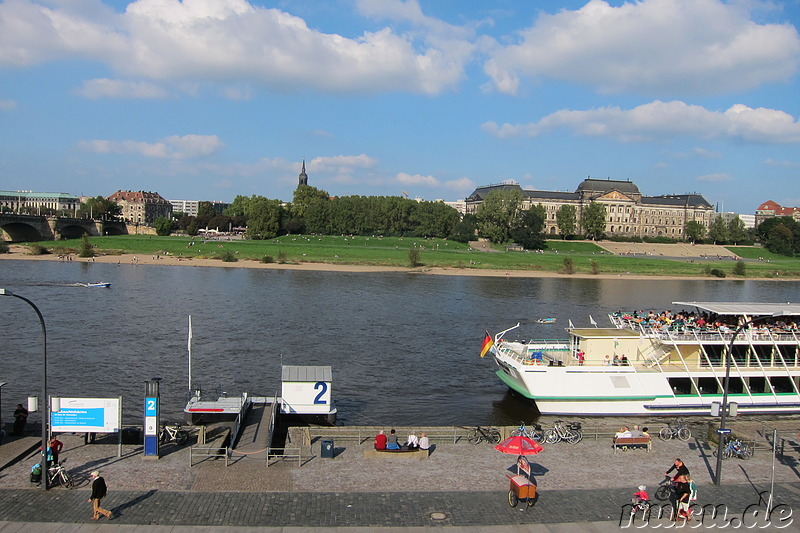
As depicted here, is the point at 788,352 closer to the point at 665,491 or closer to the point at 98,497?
the point at 665,491

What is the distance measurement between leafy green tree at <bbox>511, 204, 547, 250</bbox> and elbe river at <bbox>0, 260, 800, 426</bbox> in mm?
61141

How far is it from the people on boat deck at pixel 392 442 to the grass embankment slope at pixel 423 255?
363 feet

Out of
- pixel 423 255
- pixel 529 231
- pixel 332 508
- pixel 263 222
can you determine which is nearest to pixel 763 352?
pixel 332 508

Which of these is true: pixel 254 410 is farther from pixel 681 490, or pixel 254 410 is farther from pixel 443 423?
pixel 681 490

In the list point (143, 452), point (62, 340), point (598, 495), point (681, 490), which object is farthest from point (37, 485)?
point (62, 340)

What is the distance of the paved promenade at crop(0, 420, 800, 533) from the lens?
1881 centimetres

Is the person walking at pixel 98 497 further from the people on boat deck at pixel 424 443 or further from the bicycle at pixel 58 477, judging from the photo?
the people on boat deck at pixel 424 443

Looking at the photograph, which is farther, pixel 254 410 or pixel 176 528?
pixel 254 410

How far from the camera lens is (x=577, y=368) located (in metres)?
34.7

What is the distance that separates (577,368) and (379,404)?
11.3 m

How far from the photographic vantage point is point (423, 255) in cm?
14875

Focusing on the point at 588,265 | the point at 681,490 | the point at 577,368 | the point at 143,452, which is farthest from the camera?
the point at 588,265

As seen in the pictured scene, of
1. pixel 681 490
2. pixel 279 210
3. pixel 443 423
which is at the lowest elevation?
pixel 443 423

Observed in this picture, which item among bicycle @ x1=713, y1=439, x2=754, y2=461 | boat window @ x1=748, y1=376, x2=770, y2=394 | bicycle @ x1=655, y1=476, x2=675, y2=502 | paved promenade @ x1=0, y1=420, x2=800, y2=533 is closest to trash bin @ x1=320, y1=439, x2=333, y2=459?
paved promenade @ x1=0, y1=420, x2=800, y2=533
